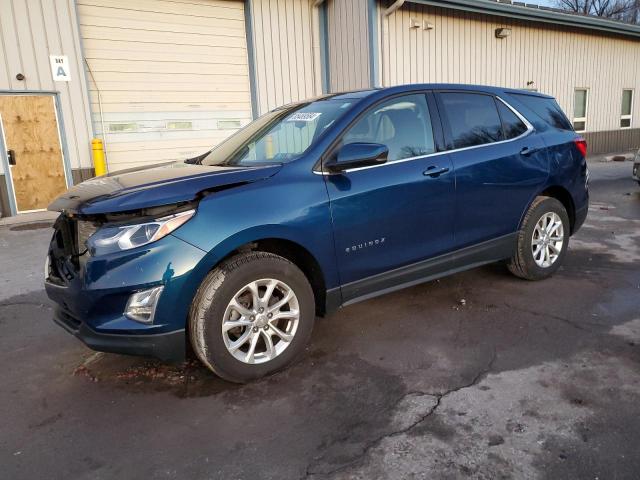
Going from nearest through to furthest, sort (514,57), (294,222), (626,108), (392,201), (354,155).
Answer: (294,222)
(354,155)
(392,201)
(514,57)
(626,108)

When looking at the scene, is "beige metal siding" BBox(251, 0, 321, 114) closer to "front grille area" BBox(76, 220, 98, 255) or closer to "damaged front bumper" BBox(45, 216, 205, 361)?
"front grille area" BBox(76, 220, 98, 255)

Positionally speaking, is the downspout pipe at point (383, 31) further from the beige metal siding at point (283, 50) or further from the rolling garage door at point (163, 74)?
the rolling garage door at point (163, 74)

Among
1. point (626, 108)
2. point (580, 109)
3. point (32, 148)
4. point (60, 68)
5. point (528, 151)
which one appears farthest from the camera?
point (626, 108)

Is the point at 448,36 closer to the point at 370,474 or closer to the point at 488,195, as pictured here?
the point at 488,195

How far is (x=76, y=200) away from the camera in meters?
3.06

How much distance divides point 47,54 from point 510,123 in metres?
8.66

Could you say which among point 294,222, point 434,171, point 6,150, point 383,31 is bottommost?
point 294,222

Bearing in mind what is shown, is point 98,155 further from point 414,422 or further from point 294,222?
point 414,422

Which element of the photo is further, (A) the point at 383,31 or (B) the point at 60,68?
(A) the point at 383,31

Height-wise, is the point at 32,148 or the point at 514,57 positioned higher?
the point at 514,57

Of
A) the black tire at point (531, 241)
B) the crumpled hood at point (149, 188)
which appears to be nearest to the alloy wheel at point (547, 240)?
the black tire at point (531, 241)

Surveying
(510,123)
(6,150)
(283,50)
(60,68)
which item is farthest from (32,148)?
(510,123)

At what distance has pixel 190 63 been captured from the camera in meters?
11.1

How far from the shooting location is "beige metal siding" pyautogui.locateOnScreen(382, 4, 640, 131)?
12.5 m
